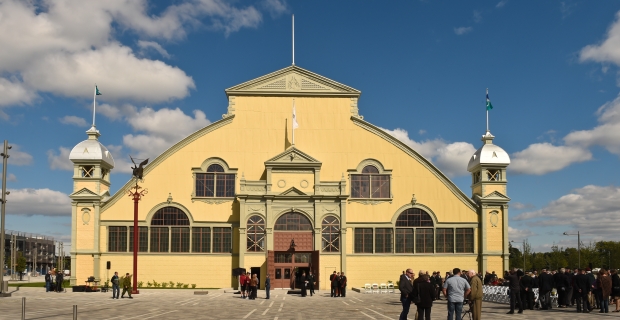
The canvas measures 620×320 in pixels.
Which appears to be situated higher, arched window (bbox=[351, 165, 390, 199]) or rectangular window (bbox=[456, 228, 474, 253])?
arched window (bbox=[351, 165, 390, 199])

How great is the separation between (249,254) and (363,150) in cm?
1202

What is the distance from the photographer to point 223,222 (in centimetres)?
5106

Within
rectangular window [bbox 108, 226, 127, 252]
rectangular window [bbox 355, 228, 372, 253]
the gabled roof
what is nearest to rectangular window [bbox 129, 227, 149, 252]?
rectangular window [bbox 108, 226, 127, 252]

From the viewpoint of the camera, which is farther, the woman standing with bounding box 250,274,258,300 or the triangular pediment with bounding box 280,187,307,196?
the triangular pediment with bounding box 280,187,307,196

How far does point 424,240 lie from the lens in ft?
171

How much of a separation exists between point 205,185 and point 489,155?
Result: 22500 mm

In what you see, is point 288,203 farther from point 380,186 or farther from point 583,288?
point 583,288

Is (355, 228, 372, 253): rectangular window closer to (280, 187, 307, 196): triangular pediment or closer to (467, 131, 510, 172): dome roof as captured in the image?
(280, 187, 307, 196): triangular pediment

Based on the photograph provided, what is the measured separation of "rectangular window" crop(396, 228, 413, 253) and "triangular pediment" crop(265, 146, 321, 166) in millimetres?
8489

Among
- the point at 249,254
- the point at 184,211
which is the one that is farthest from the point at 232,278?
the point at 184,211

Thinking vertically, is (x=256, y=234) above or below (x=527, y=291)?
above

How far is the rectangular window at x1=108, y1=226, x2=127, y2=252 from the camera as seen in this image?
167 feet

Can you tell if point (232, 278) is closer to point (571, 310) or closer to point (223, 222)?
point (223, 222)

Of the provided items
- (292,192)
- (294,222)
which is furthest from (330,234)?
(292,192)
